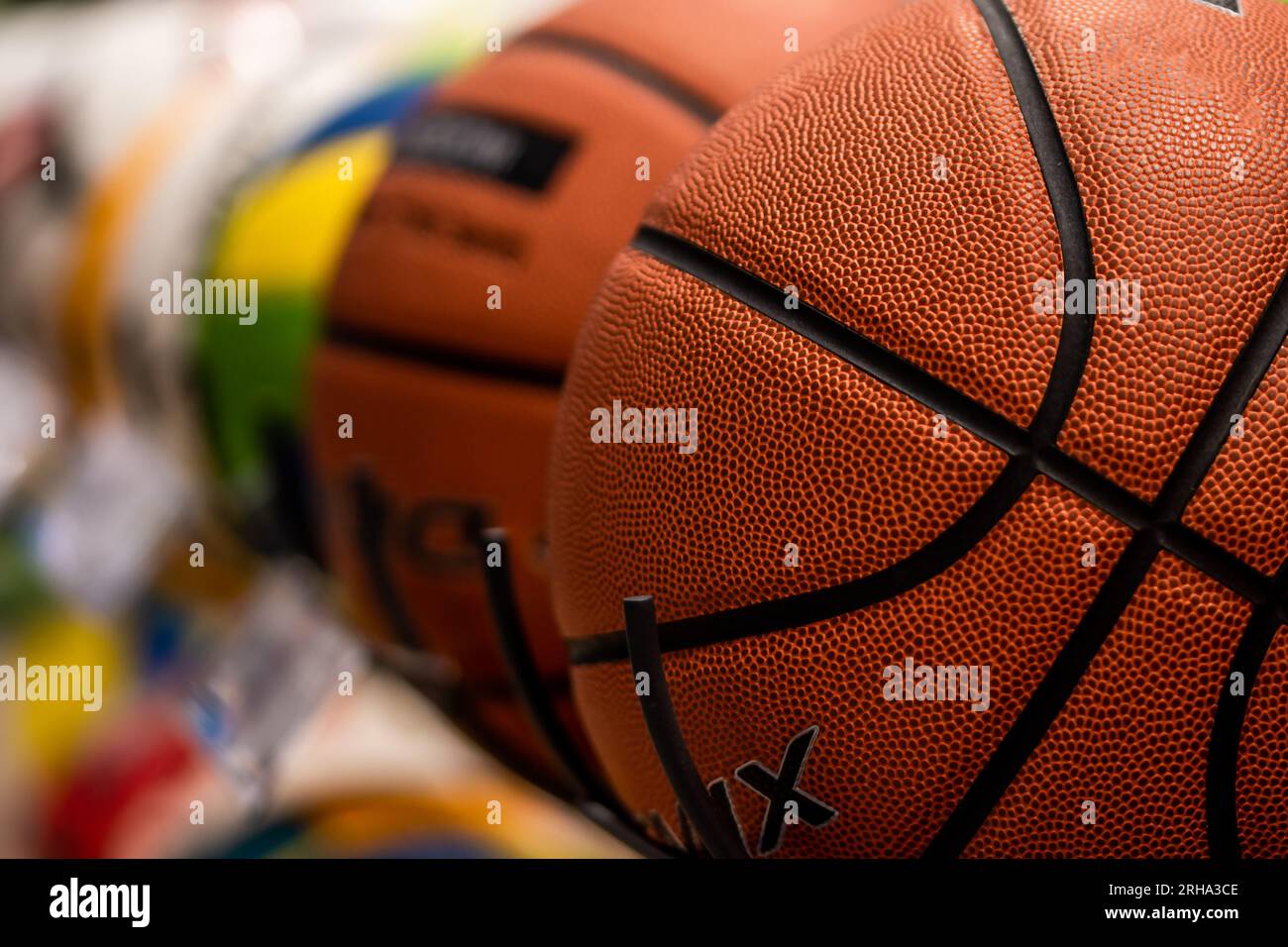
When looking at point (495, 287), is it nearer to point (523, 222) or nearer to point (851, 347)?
point (523, 222)

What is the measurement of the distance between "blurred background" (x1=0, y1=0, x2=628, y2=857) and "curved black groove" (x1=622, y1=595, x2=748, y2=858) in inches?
15.7

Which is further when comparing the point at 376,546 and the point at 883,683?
the point at 376,546

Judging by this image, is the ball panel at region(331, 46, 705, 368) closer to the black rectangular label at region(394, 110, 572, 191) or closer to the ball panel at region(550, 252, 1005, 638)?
the black rectangular label at region(394, 110, 572, 191)

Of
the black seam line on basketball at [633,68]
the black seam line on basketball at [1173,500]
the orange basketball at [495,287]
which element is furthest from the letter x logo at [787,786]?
the black seam line on basketball at [633,68]

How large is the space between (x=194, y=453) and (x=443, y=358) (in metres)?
0.52

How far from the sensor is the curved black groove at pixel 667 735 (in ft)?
1.99

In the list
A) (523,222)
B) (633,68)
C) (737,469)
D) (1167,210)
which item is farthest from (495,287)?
(1167,210)

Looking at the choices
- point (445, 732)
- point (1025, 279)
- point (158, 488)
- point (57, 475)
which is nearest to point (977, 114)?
point (1025, 279)

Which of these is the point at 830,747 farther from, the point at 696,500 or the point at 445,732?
the point at 445,732

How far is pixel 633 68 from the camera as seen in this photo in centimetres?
87

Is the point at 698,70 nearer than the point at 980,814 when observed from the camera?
No
